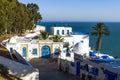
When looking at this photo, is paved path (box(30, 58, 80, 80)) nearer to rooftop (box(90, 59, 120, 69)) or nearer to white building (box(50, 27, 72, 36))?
rooftop (box(90, 59, 120, 69))

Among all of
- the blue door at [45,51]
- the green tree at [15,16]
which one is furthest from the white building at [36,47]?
the green tree at [15,16]

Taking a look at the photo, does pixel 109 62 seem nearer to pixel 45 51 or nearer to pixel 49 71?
pixel 49 71

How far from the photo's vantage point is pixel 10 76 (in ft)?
95.9

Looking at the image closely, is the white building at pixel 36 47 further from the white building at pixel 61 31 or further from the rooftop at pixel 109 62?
the rooftop at pixel 109 62

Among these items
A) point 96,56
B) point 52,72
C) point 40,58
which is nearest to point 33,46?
point 40,58

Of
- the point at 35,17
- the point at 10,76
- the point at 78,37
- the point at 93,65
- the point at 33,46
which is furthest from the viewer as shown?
the point at 35,17

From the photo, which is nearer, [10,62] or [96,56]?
[10,62]

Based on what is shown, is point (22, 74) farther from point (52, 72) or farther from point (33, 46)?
point (33, 46)

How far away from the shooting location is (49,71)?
3834cm

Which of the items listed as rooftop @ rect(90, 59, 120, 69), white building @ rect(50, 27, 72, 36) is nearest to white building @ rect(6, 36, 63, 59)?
white building @ rect(50, 27, 72, 36)

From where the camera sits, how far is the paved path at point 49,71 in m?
34.6

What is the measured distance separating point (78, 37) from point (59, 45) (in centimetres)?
998

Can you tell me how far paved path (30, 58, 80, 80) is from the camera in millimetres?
34631

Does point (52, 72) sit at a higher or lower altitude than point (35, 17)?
lower
